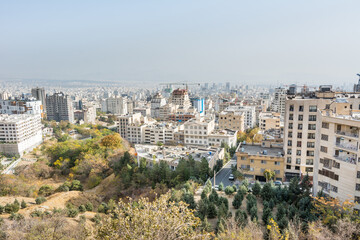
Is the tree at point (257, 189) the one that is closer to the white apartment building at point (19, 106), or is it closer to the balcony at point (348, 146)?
the balcony at point (348, 146)

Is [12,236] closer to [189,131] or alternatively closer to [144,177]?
[144,177]

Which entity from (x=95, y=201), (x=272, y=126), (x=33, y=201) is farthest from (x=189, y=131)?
(x=33, y=201)

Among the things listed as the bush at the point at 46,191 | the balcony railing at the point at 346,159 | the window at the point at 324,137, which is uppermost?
the window at the point at 324,137

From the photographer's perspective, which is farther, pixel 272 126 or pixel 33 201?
pixel 272 126

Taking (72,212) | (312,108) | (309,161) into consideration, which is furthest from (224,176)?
(72,212)

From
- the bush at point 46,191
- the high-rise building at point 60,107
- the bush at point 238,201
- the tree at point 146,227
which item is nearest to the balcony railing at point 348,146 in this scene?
the bush at point 238,201

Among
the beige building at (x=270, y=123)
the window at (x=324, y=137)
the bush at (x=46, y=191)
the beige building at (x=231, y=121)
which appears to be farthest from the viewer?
the beige building at (x=270, y=123)

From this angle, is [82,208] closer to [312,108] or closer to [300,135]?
[300,135]
